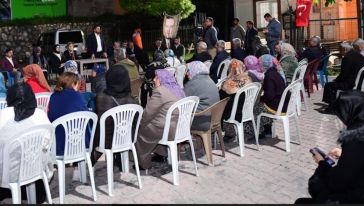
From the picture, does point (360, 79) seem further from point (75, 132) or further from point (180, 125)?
point (75, 132)

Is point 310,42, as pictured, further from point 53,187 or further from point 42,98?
point 53,187

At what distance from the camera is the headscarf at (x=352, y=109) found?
13.0 feet

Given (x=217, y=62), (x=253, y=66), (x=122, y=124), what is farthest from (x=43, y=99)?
(x=217, y=62)

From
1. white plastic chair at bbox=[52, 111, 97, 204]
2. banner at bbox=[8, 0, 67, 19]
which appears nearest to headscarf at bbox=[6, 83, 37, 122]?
white plastic chair at bbox=[52, 111, 97, 204]

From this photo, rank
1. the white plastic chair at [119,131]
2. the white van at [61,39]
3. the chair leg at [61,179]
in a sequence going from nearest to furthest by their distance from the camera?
the chair leg at [61,179], the white plastic chair at [119,131], the white van at [61,39]

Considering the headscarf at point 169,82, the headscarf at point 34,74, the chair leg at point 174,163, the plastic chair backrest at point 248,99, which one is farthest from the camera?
the headscarf at point 34,74

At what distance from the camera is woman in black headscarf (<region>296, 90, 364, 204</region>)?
12.6 feet

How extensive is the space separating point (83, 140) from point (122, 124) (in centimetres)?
48

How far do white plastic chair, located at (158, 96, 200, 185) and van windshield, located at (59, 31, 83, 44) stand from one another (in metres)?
18.4

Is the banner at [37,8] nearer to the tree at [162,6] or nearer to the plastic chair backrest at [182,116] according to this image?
the tree at [162,6]

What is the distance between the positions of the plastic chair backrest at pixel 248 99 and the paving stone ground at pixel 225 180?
52cm

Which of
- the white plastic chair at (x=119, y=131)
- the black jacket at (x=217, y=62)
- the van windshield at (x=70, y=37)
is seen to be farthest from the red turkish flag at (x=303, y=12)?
the van windshield at (x=70, y=37)

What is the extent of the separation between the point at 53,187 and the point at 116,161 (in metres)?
0.94

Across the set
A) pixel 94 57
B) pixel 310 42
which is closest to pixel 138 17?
pixel 94 57
